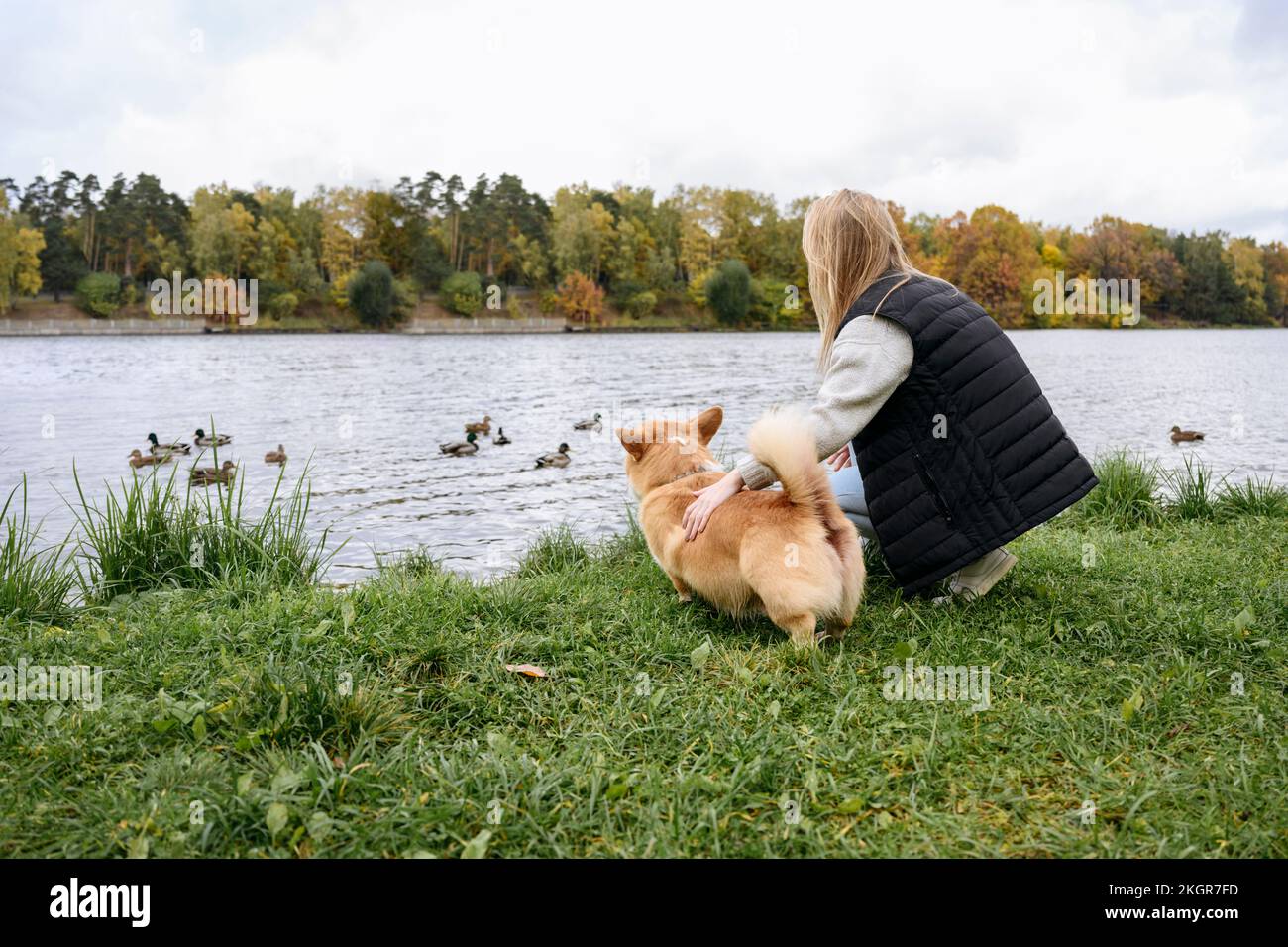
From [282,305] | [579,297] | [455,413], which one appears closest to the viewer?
[455,413]

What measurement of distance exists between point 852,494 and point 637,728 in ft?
6.72

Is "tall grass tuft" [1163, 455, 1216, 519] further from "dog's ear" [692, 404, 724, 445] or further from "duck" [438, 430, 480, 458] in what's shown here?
"duck" [438, 430, 480, 458]

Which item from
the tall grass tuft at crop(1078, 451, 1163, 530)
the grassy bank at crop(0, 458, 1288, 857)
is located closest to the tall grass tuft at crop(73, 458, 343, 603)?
the grassy bank at crop(0, 458, 1288, 857)

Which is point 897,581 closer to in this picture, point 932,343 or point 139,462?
point 932,343

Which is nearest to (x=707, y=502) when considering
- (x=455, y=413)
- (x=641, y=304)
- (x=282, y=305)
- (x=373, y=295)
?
(x=455, y=413)

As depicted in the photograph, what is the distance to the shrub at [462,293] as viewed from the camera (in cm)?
6372

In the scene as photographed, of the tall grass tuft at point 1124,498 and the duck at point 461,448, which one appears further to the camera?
the duck at point 461,448

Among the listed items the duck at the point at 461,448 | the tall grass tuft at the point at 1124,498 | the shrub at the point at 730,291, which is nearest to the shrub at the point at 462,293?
the shrub at the point at 730,291

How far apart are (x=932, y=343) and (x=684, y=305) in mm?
72158

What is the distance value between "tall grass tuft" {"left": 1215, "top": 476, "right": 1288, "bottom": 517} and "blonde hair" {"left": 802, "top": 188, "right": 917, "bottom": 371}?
4087 millimetres

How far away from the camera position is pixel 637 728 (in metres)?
2.89

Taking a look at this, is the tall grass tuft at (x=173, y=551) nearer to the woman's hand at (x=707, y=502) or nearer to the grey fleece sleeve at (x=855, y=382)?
the woman's hand at (x=707, y=502)

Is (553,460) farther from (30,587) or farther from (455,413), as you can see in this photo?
(30,587)

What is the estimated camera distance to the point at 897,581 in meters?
4.09
